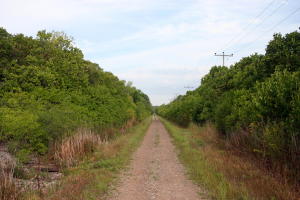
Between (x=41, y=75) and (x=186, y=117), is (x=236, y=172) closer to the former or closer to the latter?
(x=41, y=75)

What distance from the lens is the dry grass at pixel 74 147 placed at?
511 inches

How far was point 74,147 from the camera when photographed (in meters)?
13.8

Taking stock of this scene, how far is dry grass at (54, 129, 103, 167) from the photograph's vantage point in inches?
511

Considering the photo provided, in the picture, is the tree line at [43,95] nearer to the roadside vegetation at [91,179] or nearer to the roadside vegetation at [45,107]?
the roadside vegetation at [45,107]

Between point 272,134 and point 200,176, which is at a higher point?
point 272,134

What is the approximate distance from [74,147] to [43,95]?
3.51m

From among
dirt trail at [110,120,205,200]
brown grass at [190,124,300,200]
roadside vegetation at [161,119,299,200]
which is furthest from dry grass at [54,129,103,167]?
brown grass at [190,124,300,200]

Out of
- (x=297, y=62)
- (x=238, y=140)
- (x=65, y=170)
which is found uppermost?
(x=297, y=62)

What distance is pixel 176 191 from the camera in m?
8.10

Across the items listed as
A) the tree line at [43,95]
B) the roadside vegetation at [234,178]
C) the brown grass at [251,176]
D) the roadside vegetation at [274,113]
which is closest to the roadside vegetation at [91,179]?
the tree line at [43,95]

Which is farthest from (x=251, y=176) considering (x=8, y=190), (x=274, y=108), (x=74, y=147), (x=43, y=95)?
(x=43, y=95)

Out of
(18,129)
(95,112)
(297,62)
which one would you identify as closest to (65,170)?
(18,129)

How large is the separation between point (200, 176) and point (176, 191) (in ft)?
5.71

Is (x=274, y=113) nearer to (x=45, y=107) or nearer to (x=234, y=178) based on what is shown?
(x=234, y=178)
